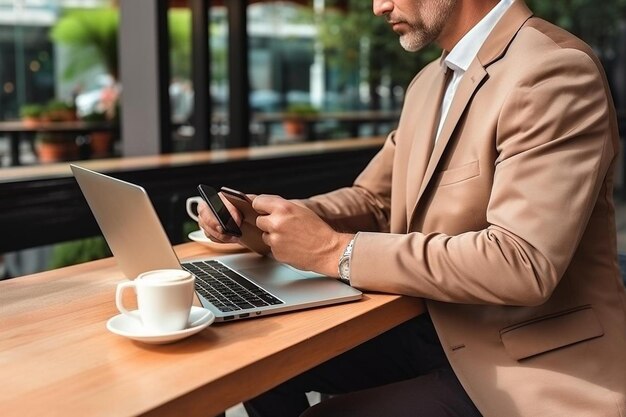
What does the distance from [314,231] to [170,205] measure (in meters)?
1.96

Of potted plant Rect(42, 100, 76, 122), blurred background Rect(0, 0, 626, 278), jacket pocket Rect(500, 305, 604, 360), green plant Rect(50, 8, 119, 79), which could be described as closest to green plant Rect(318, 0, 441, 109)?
blurred background Rect(0, 0, 626, 278)

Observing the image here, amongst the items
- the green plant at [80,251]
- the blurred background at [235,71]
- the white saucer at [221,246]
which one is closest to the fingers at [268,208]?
the white saucer at [221,246]

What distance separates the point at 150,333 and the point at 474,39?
0.87 meters

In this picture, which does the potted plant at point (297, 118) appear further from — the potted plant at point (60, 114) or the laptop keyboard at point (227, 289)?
the laptop keyboard at point (227, 289)

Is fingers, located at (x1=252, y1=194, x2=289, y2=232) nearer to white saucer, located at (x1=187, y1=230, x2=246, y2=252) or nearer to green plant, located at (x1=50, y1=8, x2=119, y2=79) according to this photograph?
white saucer, located at (x1=187, y1=230, x2=246, y2=252)

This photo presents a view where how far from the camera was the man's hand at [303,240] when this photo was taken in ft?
4.14

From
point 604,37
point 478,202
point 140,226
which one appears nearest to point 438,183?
point 478,202

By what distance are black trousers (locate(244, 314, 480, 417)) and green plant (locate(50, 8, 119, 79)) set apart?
293 inches

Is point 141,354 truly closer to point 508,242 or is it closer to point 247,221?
point 247,221

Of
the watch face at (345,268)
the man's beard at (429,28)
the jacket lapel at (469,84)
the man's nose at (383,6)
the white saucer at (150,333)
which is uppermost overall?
the man's nose at (383,6)

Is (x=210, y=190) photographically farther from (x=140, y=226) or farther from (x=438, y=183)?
(x=438, y=183)

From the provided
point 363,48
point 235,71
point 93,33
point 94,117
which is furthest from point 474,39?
point 93,33

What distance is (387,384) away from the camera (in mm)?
1395

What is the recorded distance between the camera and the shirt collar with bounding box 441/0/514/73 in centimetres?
146
